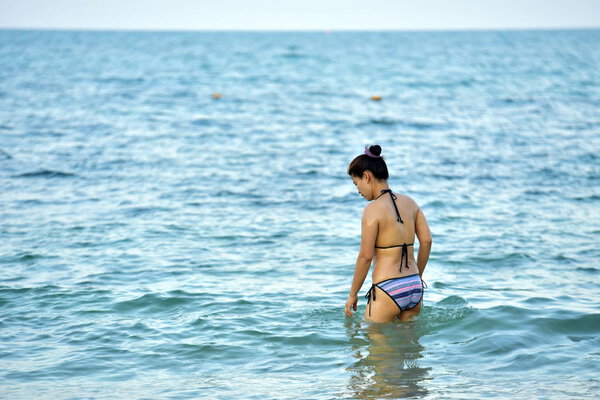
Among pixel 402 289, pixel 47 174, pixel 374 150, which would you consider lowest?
pixel 402 289

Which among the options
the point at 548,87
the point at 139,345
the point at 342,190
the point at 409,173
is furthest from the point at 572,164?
the point at 548,87

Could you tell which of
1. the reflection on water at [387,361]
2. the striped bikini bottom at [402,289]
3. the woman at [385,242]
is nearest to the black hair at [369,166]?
the woman at [385,242]

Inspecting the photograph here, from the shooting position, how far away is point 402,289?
24.3 feet

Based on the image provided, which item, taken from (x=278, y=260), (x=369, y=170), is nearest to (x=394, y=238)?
(x=369, y=170)

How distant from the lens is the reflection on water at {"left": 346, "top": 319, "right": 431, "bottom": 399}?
670cm

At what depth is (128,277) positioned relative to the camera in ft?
34.2

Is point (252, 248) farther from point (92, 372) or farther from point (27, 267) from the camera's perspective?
point (92, 372)

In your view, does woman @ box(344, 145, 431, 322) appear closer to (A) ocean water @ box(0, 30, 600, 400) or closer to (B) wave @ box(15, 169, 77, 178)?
(A) ocean water @ box(0, 30, 600, 400)

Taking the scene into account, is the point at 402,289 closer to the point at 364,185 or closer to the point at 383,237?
the point at 383,237

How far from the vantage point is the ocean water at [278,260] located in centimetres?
728

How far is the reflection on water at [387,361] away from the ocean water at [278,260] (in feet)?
0.09

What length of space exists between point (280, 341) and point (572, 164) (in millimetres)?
13610

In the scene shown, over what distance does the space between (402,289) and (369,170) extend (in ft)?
4.12

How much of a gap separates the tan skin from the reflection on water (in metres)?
0.33
